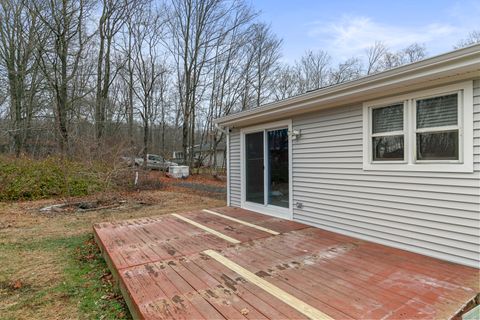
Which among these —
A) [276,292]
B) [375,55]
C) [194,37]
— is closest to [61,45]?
[194,37]

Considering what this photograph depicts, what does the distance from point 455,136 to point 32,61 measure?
52.0ft

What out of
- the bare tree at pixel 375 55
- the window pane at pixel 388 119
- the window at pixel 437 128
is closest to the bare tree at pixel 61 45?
the window pane at pixel 388 119

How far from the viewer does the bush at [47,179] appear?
8148 mm

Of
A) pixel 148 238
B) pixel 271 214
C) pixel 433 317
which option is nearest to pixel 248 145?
pixel 271 214

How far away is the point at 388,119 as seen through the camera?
3.48 m

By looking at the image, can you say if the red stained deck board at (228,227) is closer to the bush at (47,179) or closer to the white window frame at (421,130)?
the white window frame at (421,130)

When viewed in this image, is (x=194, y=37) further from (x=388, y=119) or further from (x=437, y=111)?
(x=437, y=111)

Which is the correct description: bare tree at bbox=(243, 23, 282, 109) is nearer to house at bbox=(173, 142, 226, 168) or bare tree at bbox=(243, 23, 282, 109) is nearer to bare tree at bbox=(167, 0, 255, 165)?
bare tree at bbox=(167, 0, 255, 165)

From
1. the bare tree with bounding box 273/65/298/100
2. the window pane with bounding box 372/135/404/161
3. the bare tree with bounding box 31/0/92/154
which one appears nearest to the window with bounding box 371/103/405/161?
the window pane with bounding box 372/135/404/161

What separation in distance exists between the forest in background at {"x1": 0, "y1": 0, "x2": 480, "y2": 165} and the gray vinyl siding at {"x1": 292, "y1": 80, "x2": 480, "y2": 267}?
7322 mm

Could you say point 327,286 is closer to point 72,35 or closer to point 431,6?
point 431,6

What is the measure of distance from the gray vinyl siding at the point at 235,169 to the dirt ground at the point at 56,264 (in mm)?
1409

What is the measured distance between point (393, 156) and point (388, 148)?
12 cm

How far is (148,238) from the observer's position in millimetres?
3939
